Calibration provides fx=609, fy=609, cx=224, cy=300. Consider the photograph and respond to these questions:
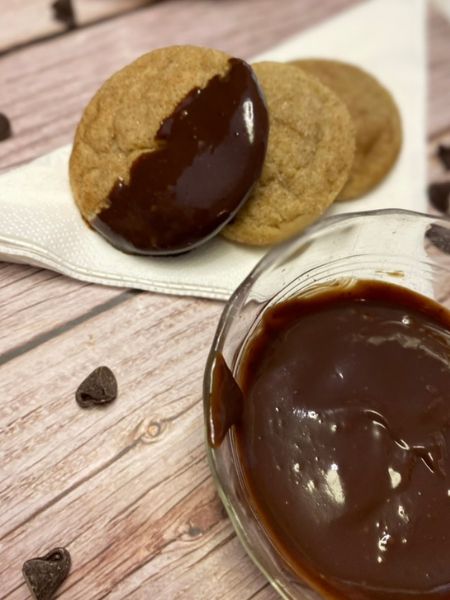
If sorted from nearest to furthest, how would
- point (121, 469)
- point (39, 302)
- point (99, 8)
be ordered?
point (121, 469) < point (39, 302) < point (99, 8)

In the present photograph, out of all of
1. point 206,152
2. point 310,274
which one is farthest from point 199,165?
point 310,274

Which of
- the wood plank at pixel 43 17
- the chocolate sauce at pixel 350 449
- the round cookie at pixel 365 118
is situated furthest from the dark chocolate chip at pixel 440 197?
the wood plank at pixel 43 17

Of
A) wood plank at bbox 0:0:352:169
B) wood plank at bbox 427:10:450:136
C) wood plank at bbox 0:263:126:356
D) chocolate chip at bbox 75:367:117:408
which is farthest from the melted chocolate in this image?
wood plank at bbox 427:10:450:136

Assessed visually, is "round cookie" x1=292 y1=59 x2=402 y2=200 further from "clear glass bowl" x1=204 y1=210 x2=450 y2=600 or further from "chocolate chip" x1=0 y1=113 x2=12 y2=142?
"chocolate chip" x1=0 y1=113 x2=12 y2=142

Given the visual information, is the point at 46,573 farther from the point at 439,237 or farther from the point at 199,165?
the point at 439,237

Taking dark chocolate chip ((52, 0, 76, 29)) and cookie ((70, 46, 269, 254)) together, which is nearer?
cookie ((70, 46, 269, 254))

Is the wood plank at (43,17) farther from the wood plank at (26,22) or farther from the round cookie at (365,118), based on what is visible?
the round cookie at (365,118)

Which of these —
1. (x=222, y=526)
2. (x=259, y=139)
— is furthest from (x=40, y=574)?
(x=259, y=139)
